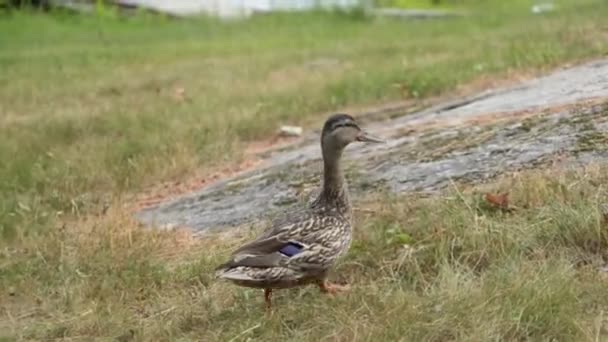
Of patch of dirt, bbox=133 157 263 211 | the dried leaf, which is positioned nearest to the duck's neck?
the dried leaf

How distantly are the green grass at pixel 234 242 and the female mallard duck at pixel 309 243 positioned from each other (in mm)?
184

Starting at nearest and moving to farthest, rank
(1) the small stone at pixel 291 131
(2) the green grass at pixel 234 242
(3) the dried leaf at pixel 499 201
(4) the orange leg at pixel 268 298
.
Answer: (2) the green grass at pixel 234 242, (4) the orange leg at pixel 268 298, (3) the dried leaf at pixel 499 201, (1) the small stone at pixel 291 131

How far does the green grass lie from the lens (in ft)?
16.5

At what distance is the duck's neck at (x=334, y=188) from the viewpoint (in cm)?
584

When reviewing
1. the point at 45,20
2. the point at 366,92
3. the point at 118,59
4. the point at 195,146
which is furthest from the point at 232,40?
the point at 195,146

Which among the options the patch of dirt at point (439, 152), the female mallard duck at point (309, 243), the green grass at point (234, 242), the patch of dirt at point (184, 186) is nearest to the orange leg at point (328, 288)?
the female mallard duck at point (309, 243)

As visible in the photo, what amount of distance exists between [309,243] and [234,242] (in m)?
1.53

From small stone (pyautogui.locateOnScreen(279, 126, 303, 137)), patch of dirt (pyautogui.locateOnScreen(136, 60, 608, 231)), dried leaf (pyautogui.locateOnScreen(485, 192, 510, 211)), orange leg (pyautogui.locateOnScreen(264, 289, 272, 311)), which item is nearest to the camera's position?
orange leg (pyautogui.locateOnScreen(264, 289, 272, 311))

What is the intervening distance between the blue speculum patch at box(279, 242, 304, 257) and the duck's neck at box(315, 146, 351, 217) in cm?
46

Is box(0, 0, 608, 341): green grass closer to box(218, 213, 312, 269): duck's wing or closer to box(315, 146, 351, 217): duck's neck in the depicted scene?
box(218, 213, 312, 269): duck's wing

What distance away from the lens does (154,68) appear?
647 inches

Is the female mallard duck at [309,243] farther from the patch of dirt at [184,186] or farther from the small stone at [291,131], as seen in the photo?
the small stone at [291,131]

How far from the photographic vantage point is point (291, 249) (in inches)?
212

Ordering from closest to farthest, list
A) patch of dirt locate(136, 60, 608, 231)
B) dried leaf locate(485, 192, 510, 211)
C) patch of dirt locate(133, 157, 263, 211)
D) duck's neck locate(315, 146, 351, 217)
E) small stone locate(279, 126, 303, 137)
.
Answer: duck's neck locate(315, 146, 351, 217)
dried leaf locate(485, 192, 510, 211)
patch of dirt locate(136, 60, 608, 231)
patch of dirt locate(133, 157, 263, 211)
small stone locate(279, 126, 303, 137)
